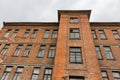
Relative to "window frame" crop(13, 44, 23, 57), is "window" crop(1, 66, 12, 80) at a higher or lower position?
lower

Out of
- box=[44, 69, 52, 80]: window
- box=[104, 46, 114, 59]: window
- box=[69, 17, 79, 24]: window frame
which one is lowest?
box=[44, 69, 52, 80]: window

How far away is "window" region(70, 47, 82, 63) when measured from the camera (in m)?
13.2

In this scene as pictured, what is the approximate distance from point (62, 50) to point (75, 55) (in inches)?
51.2

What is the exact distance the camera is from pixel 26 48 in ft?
55.6

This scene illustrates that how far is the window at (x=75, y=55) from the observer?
43.3 ft

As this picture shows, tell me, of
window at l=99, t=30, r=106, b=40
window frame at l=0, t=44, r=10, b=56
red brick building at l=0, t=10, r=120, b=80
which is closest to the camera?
red brick building at l=0, t=10, r=120, b=80

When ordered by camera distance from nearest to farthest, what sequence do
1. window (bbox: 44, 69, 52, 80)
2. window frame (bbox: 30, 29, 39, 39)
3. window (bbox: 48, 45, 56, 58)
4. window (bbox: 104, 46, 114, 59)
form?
window (bbox: 44, 69, 52, 80)
window (bbox: 104, 46, 114, 59)
window (bbox: 48, 45, 56, 58)
window frame (bbox: 30, 29, 39, 39)

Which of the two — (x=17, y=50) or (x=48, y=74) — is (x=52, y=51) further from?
(x=17, y=50)

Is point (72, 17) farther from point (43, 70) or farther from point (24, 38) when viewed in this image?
point (43, 70)

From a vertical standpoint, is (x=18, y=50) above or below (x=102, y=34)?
below

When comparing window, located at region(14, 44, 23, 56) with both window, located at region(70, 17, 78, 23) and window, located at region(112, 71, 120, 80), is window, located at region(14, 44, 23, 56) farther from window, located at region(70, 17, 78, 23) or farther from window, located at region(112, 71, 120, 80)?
window, located at region(112, 71, 120, 80)

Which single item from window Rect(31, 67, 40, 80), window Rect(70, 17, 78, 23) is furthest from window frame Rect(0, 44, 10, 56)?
window Rect(70, 17, 78, 23)

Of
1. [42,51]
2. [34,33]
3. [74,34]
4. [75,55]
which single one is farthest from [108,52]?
[34,33]

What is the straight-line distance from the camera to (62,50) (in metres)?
14.0
